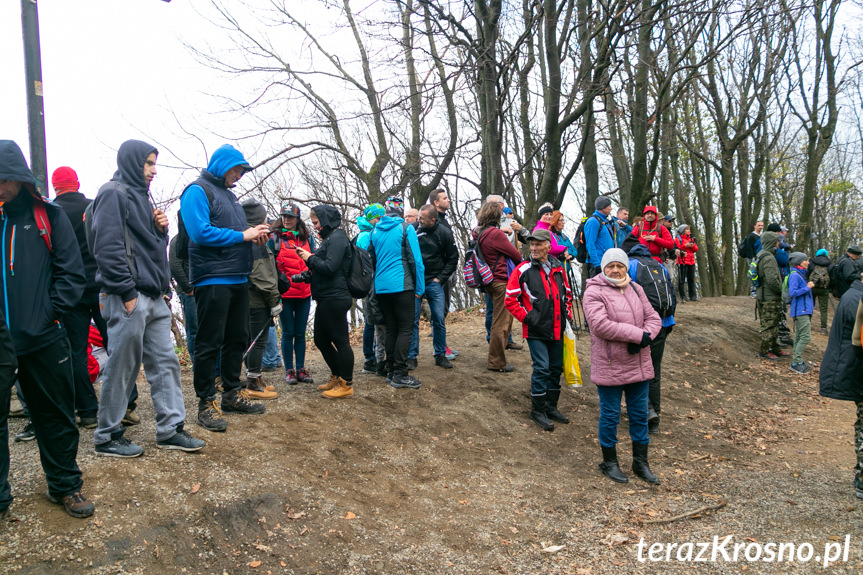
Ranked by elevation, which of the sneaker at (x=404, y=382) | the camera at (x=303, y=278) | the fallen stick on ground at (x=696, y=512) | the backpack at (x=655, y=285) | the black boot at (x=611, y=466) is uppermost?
the camera at (x=303, y=278)

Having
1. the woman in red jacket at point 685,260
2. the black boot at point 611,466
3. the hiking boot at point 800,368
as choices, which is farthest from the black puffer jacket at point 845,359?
the woman in red jacket at point 685,260

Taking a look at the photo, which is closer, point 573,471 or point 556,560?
point 556,560

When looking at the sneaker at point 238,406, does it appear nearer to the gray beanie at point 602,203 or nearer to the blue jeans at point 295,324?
the blue jeans at point 295,324

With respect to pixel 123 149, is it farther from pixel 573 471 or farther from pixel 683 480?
pixel 683 480

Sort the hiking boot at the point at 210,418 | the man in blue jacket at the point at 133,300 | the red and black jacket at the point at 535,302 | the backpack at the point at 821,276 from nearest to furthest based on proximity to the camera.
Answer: the man in blue jacket at the point at 133,300 < the hiking boot at the point at 210,418 < the red and black jacket at the point at 535,302 < the backpack at the point at 821,276

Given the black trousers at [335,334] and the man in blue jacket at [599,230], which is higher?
the man in blue jacket at [599,230]

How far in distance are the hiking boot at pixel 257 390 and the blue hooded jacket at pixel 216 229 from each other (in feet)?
5.44

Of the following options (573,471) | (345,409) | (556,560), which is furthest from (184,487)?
(573,471)

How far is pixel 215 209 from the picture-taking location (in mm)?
4836

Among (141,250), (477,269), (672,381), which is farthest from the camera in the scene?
(672,381)

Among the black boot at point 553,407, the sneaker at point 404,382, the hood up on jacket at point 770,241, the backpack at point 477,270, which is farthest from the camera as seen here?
the hood up on jacket at point 770,241

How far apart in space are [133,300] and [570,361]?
4.55 meters

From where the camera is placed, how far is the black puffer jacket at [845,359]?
4613 mm

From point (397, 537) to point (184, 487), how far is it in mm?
1559
